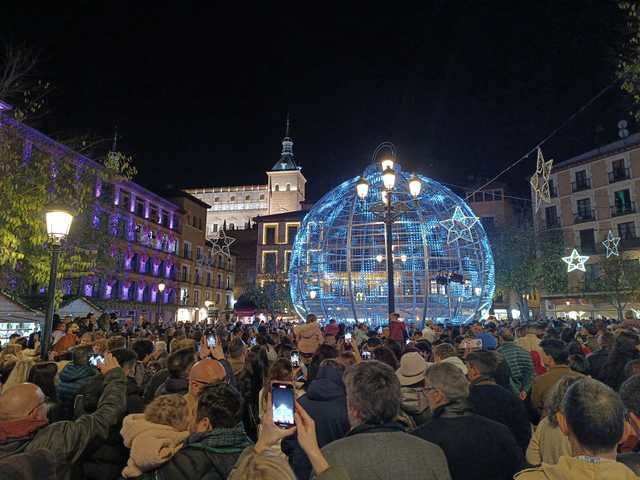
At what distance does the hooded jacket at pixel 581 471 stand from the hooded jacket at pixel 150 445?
1957 mm

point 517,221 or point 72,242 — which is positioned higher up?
point 517,221

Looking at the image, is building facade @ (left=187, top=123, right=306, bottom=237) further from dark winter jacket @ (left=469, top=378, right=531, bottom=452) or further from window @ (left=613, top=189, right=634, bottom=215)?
dark winter jacket @ (left=469, top=378, right=531, bottom=452)

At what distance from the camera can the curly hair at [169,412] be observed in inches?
113

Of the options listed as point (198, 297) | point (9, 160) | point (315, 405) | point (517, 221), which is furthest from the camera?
point (198, 297)

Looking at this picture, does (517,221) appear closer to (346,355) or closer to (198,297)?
(198,297)

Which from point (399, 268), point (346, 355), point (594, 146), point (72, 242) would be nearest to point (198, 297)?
point (72, 242)

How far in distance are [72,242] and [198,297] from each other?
137 feet

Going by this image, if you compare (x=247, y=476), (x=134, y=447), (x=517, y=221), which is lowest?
(x=134, y=447)

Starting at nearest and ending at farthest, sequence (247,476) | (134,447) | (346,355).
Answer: (247,476)
(134,447)
(346,355)

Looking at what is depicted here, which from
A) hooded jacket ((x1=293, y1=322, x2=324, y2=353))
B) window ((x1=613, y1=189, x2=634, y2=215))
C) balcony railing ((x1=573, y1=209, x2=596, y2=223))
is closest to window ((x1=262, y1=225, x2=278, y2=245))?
balcony railing ((x1=573, y1=209, x2=596, y2=223))

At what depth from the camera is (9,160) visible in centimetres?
1409

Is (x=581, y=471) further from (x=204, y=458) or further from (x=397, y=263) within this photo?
(x=397, y=263)

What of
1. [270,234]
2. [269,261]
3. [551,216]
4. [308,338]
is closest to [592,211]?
[551,216]

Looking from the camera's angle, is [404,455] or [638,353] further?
[638,353]
